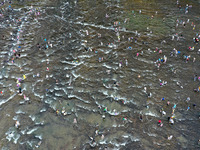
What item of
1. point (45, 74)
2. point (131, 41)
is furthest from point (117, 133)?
point (131, 41)

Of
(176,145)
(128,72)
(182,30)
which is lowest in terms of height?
(176,145)

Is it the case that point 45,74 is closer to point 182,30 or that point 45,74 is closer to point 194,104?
point 194,104

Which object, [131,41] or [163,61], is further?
[131,41]

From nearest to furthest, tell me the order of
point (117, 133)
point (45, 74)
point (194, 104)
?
1. point (117, 133)
2. point (194, 104)
3. point (45, 74)

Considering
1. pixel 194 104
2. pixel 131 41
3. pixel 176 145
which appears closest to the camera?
pixel 176 145

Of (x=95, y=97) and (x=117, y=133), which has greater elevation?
(x=95, y=97)

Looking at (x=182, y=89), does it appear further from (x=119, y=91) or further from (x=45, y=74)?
(x=45, y=74)
